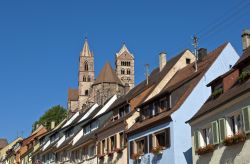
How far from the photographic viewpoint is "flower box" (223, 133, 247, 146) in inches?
863

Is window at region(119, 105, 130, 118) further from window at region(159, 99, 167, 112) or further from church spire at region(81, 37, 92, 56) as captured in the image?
church spire at region(81, 37, 92, 56)

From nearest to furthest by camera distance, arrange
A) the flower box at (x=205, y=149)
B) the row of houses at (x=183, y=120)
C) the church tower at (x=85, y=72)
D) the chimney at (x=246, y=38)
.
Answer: the row of houses at (x=183, y=120) < the flower box at (x=205, y=149) < the chimney at (x=246, y=38) < the church tower at (x=85, y=72)

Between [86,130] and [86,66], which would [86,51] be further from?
[86,130]

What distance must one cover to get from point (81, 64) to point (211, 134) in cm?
16270

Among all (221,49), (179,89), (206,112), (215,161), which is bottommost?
(215,161)

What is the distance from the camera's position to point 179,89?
107ft

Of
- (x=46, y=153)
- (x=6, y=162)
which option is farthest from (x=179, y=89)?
(x=6, y=162)

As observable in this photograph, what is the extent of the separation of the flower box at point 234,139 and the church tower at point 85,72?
156 meters

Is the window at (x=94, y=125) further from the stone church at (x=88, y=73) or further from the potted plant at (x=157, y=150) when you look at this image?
the stone church at (x=88, y=73)

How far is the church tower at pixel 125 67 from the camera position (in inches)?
7239

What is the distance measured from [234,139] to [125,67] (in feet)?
535

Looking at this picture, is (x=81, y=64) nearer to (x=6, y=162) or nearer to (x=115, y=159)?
(x=6, y=162)

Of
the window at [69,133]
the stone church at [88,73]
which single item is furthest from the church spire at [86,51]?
the window at [69,133]

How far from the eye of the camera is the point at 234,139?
22.5 meters
